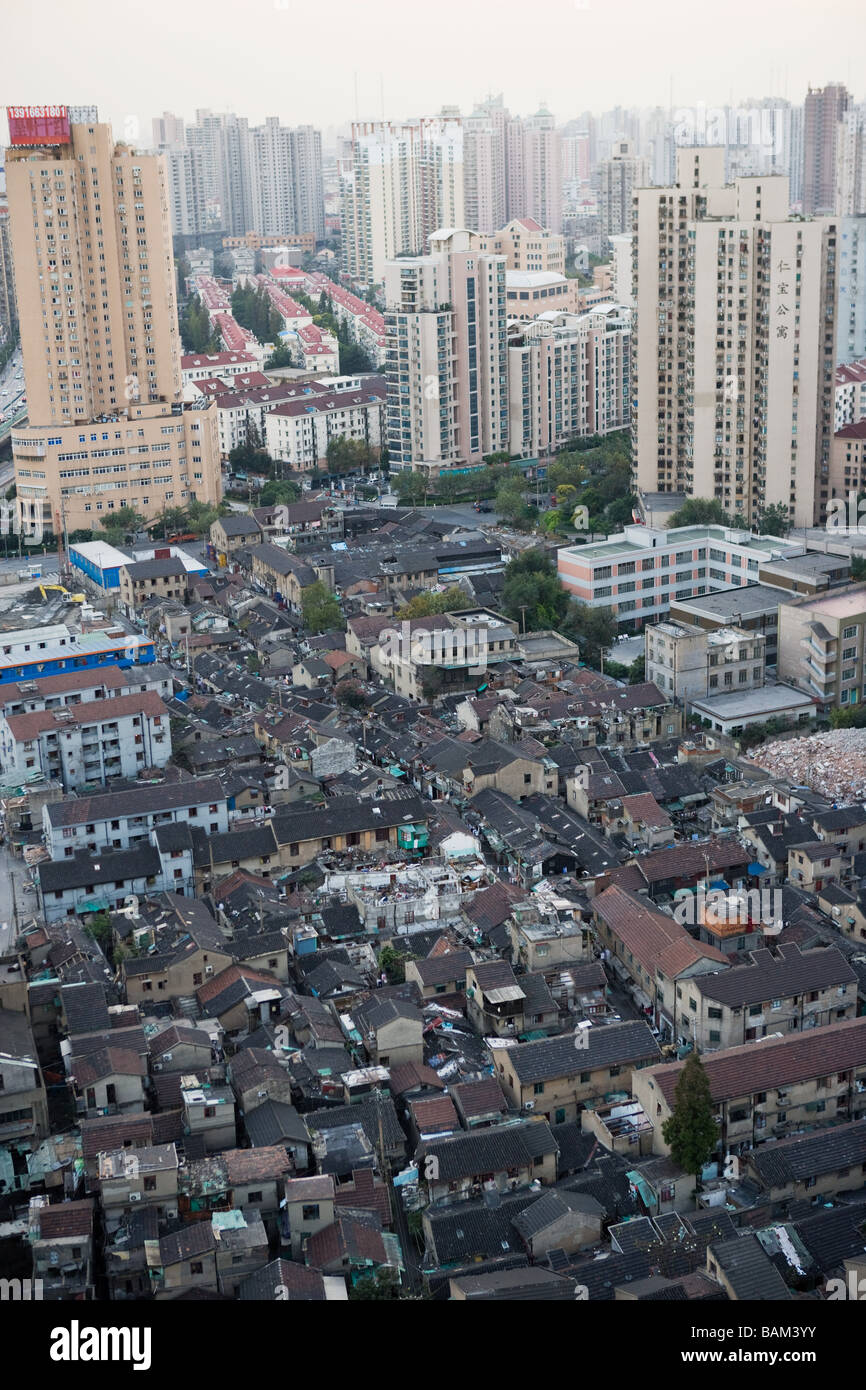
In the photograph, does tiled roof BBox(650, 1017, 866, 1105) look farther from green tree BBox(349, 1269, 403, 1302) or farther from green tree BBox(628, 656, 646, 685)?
green tree BBox(628, 656, 646, 685)

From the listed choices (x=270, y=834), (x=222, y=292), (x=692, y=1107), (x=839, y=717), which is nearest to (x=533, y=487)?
(x=839, y=717)

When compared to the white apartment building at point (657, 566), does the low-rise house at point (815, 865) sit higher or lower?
lower

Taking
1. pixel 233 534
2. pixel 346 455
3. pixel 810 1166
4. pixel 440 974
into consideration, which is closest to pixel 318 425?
pixel 346 455

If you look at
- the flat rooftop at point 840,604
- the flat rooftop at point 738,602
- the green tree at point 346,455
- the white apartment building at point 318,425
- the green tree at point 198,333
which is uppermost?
the green tree at point 198,333

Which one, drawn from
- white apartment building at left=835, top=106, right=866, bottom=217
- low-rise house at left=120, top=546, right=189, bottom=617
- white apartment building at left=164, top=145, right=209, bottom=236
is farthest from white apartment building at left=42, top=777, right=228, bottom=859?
white apartment building at left=164, top=145, right=209, bottom=236

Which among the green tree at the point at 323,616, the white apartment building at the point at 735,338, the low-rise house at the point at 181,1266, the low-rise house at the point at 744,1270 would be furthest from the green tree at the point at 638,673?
the low-rise house at the point at 181,1266

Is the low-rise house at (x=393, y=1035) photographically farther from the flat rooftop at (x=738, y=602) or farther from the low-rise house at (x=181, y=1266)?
the flat rooftop at (x=738, y=602)
